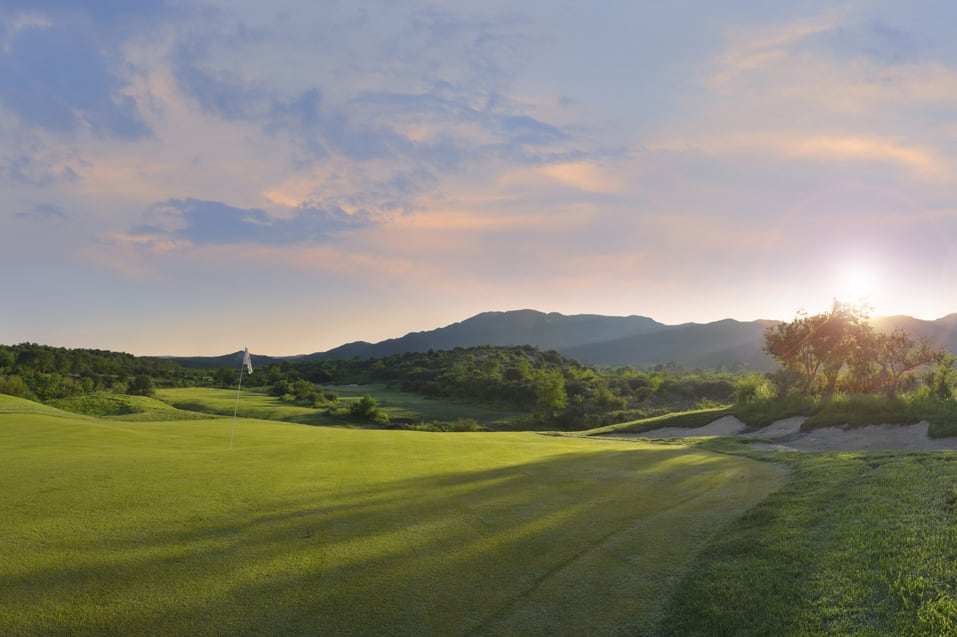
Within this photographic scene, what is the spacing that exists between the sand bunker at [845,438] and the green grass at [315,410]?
35.6m

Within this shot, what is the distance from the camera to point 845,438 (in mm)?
25719

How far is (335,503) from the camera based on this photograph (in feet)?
32.9

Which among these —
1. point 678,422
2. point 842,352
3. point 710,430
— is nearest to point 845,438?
point 710,430

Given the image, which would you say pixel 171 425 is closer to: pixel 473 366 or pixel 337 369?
pixel 473 366

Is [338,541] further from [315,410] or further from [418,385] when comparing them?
[418,385]

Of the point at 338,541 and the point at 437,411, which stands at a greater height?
the point at 338,541

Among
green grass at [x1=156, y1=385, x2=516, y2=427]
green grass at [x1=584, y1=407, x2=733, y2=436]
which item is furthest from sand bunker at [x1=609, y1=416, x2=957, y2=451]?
green grass at [x1=156, y1=385, x2=516, y2=427]

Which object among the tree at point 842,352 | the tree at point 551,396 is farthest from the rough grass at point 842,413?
→ the tree at point 551,396

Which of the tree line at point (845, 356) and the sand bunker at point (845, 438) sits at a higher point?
the tree line at point (845, 356)

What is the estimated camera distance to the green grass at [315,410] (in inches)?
2095

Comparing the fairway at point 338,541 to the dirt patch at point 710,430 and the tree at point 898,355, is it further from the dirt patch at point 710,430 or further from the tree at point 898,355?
the tree at point 898,355

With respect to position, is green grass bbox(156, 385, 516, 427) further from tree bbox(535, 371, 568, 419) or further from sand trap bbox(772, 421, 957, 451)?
sand trap bbox(772, 421, 957, 451)

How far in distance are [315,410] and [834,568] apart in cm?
5873

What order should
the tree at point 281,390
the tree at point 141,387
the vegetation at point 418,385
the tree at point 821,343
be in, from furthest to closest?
the tree at point 281,390 → the tree at point 141,387 → the vegetation at point 418,385 → the tree at point 821,343
